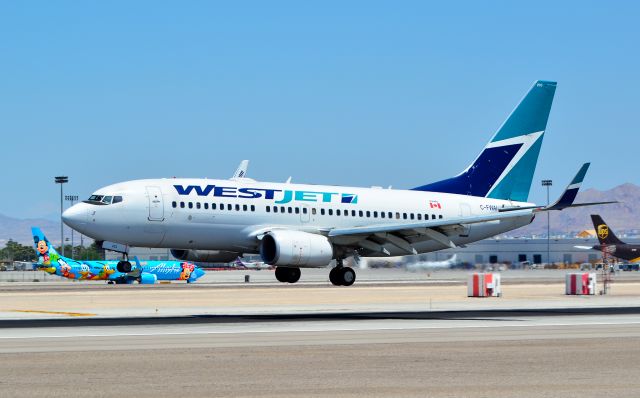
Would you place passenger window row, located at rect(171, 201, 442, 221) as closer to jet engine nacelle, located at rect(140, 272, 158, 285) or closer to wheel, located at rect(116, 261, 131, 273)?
wheel, located at rect(116, 261, 131, 273)

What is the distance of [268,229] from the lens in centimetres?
5328

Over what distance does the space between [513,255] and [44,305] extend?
111m

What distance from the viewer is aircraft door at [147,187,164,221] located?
2013 inches

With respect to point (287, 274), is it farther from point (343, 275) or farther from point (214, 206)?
point (214, 206)

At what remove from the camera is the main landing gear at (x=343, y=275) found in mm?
56469

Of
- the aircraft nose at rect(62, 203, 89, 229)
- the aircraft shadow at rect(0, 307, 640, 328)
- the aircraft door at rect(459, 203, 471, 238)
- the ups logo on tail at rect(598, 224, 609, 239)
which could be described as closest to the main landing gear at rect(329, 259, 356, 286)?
the aircraft door at rect(459, 203, 471, 238)

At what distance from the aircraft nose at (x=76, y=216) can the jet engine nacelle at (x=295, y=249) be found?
28.1 feet

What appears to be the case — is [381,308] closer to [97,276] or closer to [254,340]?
[254,340]

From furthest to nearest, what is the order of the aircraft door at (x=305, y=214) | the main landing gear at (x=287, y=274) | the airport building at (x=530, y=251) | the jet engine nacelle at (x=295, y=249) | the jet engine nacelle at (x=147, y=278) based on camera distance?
the airport building at (x=530, y=251)
the jet engine nacelle at (x=147, y=278)
the main landing gear at (x=287, y=274)
the aircraft door at (x=305, y=214)
the jet engine nacelle at (x=295, y=249)

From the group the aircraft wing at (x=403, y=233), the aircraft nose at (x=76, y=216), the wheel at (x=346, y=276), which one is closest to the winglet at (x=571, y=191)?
the aircraft wing at (x=403, y=233)

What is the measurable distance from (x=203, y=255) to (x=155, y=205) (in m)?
5.54

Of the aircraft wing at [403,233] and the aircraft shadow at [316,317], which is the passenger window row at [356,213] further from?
the aircraft shadow at [316,317]

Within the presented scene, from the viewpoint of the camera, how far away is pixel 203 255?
183 ft

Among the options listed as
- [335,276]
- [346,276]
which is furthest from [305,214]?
[346,276]
